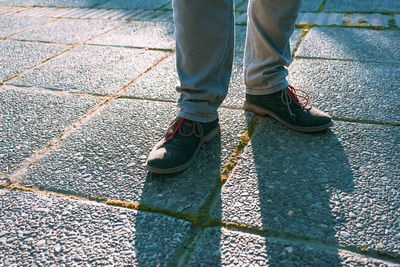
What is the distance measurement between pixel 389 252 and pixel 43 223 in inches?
43.7

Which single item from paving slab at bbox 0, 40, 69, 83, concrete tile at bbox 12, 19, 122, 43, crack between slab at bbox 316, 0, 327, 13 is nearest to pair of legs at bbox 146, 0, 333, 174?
paving slab at bbox 0, 40, 69, 83

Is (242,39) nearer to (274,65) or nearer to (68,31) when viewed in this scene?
(274,65)

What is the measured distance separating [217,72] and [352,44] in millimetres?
1682

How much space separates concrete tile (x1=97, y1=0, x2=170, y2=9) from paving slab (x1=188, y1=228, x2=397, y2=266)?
12.0 feet

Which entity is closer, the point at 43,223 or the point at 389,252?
the point at 389,252

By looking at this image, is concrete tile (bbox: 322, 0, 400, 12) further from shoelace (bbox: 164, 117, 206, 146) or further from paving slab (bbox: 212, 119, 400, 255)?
shoelace (bbox: 164, 117, 206, 146)

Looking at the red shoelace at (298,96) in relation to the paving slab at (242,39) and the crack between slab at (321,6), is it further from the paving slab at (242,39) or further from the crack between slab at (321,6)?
the crack between slab at (321,6)

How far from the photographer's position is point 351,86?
2.22 metres

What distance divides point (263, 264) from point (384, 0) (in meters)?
3.91

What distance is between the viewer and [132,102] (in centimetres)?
216

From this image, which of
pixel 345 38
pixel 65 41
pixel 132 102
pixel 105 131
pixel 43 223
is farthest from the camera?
pixel 65 41

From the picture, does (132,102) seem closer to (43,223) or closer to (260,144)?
(260,144)

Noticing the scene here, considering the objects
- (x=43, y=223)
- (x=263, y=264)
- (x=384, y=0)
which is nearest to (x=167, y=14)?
(x=384, y=0)

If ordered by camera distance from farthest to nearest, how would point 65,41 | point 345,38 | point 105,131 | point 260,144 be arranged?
point 65,41 < point 345,38 < point 105,131 < point 260,144
